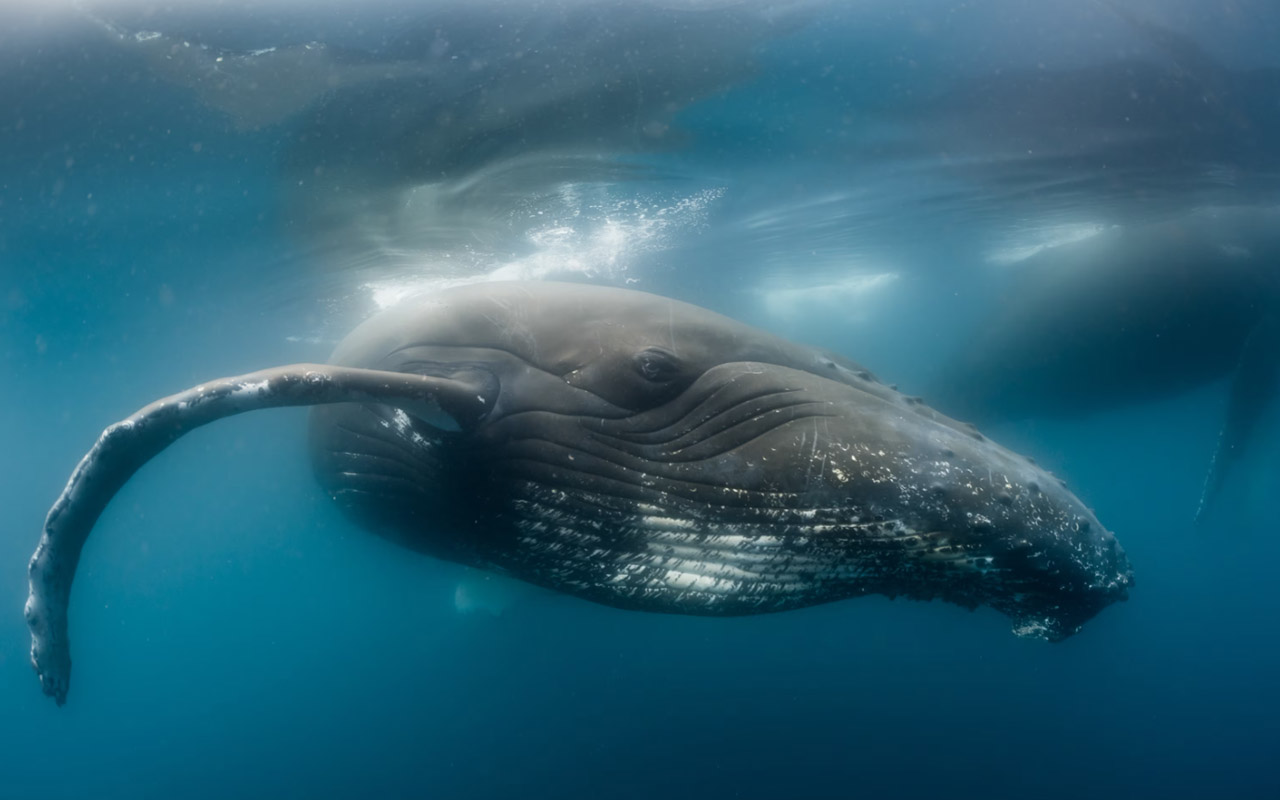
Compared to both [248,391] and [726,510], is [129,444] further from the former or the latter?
[726,510]

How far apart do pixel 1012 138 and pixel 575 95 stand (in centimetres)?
900

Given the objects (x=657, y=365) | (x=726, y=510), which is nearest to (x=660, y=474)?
(x=726, y=510)

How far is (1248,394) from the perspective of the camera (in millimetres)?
16031

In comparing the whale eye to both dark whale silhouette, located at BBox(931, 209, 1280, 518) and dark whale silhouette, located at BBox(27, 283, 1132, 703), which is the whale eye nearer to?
dark whale silhouette, located at BBox(27, 283, 1132, 703)

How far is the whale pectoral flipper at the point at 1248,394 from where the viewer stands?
14.8 m

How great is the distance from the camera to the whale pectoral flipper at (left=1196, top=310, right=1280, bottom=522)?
14805 mm

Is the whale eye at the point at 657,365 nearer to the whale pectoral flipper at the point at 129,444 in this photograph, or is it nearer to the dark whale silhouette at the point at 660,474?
the dark whale silhouette at the point at 660,474

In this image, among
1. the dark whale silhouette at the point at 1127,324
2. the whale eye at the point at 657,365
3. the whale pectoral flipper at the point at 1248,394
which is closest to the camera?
the whale eye at the point at 657,365

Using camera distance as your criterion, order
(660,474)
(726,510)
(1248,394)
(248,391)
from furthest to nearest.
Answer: (1248,394) → (660,474) → (726,510) → (248,391)

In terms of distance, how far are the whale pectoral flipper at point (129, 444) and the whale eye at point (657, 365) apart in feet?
4.84

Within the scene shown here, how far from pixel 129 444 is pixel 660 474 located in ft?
10.1

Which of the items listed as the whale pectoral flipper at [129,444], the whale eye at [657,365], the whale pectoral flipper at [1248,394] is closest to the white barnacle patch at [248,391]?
the whale pectoral flipper at [129,444]

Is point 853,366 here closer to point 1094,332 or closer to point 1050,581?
point 1050,581

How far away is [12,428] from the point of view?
1453 inches
